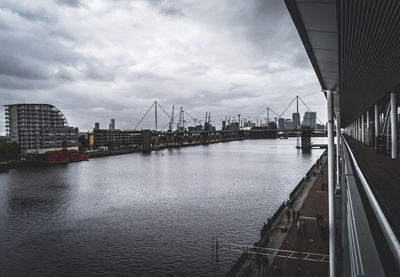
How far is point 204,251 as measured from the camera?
1242cm

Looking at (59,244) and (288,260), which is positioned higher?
(288,260)

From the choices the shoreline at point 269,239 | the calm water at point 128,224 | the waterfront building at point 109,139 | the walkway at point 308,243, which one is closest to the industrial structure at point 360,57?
the walkway at point 308,243

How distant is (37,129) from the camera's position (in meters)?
74.3

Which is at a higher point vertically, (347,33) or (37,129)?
(37,129)

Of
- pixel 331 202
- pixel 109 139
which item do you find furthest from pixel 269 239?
pixel 109 139

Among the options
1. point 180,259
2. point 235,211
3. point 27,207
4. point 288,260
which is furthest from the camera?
point 27,207

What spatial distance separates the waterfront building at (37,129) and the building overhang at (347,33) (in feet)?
239

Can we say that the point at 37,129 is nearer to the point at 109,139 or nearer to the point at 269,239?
the point at 109,139

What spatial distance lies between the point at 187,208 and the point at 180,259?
7605mm

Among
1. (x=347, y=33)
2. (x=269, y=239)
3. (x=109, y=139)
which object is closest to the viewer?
(x=347, y=33)

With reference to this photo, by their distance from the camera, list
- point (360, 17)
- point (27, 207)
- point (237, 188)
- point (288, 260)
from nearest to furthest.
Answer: point (360, 17), point (288, 260), point (27, 207), point (237, 188)

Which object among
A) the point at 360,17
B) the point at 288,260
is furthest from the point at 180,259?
the point at 360,17

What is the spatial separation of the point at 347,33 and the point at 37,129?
82.8 meters

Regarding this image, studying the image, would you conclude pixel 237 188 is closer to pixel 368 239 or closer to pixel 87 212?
pixel 87 212
